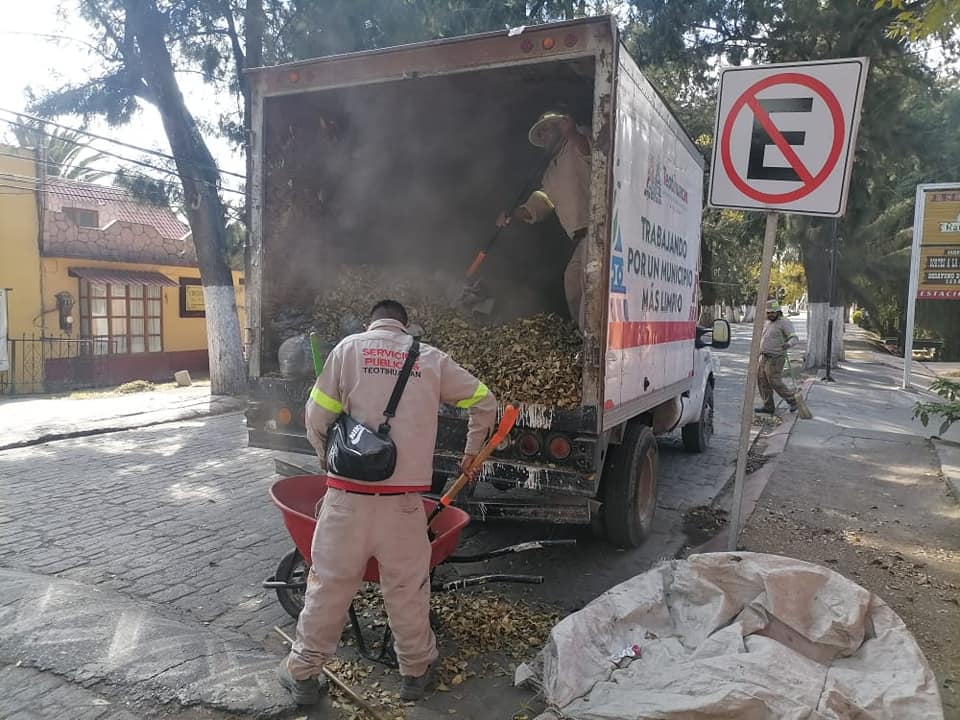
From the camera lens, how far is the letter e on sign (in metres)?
3.78

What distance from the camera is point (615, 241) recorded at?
4.19 metres

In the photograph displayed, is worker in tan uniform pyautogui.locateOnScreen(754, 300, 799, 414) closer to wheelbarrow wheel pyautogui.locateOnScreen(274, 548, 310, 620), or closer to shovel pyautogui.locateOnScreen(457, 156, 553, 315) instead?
shovel pyautogui.locateOnScreen(457, 156, 553, 315)

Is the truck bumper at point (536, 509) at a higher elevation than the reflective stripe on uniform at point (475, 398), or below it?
below

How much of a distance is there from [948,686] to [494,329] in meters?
3.37

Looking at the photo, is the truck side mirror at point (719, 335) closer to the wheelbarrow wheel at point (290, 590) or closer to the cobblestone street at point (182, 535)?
the cobblestone street at point (182, 535)

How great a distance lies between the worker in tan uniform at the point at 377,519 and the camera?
311 centimetres

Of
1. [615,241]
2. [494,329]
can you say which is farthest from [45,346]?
[615,241]

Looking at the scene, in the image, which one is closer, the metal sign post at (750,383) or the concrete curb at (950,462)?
the metal sign post at (750,383)

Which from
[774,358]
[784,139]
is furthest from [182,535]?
[774,358]

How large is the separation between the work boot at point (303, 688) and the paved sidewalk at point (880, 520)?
2.72m

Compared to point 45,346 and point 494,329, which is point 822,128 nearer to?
point 494,329

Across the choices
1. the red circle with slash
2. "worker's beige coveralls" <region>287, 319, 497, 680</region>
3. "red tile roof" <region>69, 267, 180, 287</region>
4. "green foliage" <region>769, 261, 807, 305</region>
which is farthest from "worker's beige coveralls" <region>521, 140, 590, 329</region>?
"green foliage" <region>769, 261, 807, 305</region>

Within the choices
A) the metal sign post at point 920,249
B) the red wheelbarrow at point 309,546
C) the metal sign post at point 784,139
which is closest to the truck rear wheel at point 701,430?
the metal sign post at point 784,139

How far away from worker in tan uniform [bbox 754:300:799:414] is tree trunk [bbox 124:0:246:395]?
9163 millimetres
